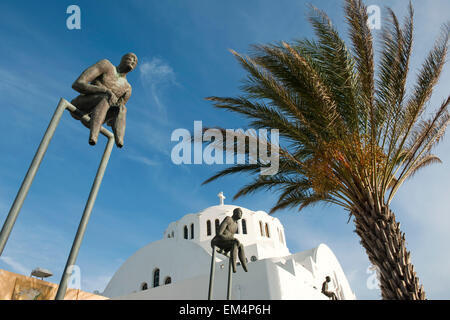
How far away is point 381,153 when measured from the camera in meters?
6.35

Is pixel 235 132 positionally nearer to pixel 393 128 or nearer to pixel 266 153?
pixel 266 153

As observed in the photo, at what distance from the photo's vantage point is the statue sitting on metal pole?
2.31 metres

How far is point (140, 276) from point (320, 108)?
19027mm

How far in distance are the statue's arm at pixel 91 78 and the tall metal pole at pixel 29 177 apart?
0.73 feet

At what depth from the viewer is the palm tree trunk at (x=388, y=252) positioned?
550 cm

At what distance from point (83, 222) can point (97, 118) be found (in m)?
0.73

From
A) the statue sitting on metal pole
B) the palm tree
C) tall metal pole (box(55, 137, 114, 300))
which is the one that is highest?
the palm tree

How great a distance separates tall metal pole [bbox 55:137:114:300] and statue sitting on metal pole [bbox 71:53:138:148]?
146 mm

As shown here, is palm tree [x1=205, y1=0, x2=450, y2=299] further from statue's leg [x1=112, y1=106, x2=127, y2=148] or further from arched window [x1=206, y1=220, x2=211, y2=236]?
arched window [x1=206, y1=220, x2=211, y2=236]

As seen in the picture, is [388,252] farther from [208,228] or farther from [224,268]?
[208,228]

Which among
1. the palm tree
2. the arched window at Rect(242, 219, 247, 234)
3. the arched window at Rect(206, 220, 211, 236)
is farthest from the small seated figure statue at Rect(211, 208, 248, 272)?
the arched window at Rect(206, 220, 211, 236)

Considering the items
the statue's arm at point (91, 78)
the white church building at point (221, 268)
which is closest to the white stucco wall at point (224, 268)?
the white church building at point (221, 268)
